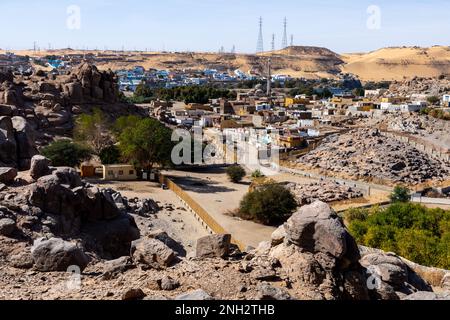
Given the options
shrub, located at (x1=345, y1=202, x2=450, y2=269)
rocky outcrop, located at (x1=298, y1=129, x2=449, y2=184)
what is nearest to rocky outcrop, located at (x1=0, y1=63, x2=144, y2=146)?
rocky outcrop, located at (x1=298, y1=129, x2=449, y2=184)

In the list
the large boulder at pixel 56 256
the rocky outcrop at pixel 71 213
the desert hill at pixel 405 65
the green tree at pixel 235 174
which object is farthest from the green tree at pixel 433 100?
the desert hill at pixel 405 65

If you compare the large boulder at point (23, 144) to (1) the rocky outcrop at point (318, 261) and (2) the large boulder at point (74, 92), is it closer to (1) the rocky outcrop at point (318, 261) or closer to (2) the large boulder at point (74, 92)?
(1) the rocky outcrop at point (318, 261)

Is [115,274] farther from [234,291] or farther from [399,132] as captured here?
[399,132]

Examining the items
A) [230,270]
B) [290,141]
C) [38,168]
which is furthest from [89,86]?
[230,270]

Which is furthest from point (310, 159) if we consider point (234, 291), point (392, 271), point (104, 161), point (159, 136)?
point (234, 291)

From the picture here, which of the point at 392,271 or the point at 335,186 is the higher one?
the point at 392,271

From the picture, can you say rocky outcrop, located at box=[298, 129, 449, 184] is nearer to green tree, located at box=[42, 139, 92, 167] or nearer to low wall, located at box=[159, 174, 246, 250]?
low wall, located at box=[159, 174, 246, 250]
